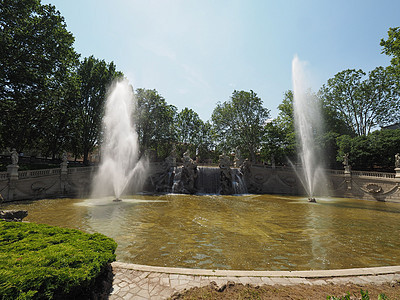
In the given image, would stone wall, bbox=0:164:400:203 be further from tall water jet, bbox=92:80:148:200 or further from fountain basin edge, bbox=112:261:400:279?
fountain basin edge, bbox=112:261:400:279

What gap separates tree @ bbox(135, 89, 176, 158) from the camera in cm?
3566

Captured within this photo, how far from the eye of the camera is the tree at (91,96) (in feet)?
97.3

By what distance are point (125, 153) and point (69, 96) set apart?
43.3 feet

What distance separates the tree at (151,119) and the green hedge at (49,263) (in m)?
32.4

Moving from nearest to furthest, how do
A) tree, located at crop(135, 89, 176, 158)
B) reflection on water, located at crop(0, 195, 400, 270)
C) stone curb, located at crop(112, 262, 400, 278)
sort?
1. stone curb, located at crop(112, 262, 400, 278)
2. reflection on water, located at crop(0, 195, 400, 270)
3. tree, located at crop(135, 89, 176, 158)

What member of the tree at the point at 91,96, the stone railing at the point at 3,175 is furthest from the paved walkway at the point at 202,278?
the tree at the point at 91,96

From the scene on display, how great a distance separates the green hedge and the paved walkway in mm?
646

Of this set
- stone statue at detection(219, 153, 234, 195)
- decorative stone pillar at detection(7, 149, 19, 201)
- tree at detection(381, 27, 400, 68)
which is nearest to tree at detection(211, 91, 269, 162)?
Result: stone statue at detection(219, 153, 234, 195)

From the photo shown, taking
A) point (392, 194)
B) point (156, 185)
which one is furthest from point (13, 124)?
point (392, 194)

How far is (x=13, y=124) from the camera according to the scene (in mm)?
25188

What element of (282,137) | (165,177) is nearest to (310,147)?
(282,137)

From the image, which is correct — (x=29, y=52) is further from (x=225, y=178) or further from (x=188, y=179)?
(x=225, y=178)

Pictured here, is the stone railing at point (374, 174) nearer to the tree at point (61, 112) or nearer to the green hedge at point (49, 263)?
the green hedge at point (49, 263)

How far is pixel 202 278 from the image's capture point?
4.18m
